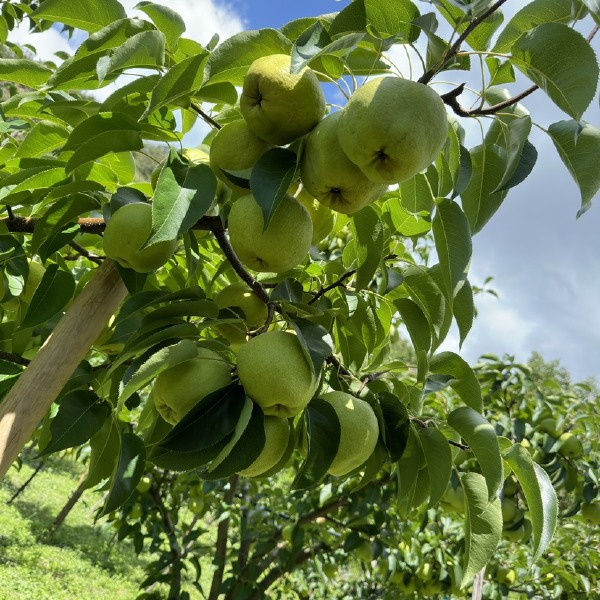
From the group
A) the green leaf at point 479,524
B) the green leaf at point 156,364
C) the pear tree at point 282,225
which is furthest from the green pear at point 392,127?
the green leaf at point 479,524

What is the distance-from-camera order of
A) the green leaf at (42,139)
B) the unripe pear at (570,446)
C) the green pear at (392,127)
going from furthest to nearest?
the unripe pear at (570,446)
the green leaf at (42,139)
the green pear at (392,127)

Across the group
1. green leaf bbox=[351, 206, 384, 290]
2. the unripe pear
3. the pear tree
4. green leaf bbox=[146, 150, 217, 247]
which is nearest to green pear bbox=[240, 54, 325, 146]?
the pear tree

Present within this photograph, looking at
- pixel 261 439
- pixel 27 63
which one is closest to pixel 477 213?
pixel 261 439

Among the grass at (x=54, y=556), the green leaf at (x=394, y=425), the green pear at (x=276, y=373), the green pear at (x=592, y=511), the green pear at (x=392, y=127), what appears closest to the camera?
the green pear at (x=392, y=127)

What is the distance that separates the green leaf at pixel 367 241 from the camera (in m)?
1.00

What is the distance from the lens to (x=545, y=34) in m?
0.74

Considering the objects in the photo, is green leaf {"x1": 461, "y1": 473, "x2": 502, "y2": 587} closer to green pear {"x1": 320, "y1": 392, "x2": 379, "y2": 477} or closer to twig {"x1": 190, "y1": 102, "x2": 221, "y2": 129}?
green pear {"x1": 320, "y1": 392, "x2": 379, "y2": 477}

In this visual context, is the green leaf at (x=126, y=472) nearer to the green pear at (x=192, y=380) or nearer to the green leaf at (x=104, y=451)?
the green leaf at (x=104, y=451)

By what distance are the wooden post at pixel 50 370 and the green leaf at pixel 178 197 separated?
0.82ft

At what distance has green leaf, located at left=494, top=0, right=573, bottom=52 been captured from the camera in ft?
2.70

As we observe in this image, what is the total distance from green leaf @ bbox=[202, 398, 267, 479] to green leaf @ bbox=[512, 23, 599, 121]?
550 millimetres

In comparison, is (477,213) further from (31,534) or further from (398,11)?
(31,534)

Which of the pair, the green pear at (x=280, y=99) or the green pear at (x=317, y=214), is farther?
the green pear at (x=317, y=214)

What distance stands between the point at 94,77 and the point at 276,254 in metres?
0.41
